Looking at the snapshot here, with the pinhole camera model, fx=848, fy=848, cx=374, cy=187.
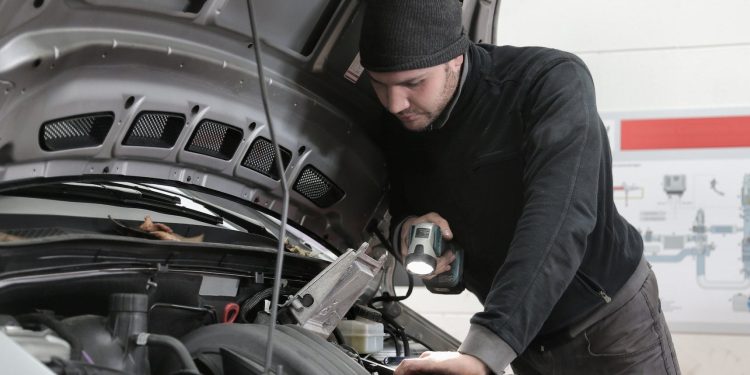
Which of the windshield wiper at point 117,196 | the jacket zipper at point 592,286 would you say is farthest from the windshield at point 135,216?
the jacket zipper at point 592,286

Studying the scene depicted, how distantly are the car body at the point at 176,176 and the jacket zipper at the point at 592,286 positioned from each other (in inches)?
17.6

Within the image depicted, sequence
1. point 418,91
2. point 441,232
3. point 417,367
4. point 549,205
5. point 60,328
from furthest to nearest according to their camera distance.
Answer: point 441,232
point 418,91
point 549,205
point 417,367
point 60,328

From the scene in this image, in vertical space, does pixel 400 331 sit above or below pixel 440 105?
below

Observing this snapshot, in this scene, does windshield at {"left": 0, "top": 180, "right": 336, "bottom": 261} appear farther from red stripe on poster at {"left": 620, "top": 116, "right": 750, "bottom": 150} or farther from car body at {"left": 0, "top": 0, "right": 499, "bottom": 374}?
red stripe on poster at {"left": 620, "top": 116, "right": 750, "bottom": 150}

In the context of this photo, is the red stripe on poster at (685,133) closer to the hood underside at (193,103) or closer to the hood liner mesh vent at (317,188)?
the hood underside at (193,103)

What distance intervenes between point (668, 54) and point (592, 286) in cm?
240

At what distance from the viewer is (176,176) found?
166 centimetres

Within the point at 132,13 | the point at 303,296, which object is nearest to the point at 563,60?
the point at 303,296

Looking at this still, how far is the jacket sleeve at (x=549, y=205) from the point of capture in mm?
1448

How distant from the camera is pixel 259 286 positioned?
1.63 metres

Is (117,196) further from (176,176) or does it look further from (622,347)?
(622,347)

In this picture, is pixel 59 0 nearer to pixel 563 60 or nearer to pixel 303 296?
pixel 303 296

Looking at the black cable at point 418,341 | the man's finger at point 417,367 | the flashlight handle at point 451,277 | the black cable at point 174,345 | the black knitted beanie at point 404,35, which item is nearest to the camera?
the black cable at point 174,345

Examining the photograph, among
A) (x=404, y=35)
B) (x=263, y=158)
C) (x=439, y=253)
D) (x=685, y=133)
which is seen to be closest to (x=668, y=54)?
(x=685, y=133)
